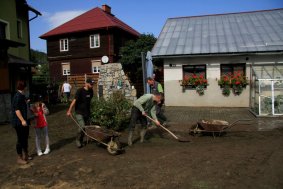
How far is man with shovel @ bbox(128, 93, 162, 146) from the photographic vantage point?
7.75 m

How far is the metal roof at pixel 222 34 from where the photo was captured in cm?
1509

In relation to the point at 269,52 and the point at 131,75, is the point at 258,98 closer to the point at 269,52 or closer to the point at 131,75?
the point at 269,52

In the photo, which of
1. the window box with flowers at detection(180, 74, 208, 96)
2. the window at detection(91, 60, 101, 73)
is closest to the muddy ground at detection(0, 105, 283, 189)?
the window box with flowers at detection(180, 74, 208, 96)

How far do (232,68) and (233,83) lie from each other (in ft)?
3.37

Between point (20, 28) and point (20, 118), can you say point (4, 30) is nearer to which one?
point (20, 28)

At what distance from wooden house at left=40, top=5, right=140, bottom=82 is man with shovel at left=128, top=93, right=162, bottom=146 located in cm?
2187

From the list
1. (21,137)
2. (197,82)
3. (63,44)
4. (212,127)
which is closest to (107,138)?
(21,137)

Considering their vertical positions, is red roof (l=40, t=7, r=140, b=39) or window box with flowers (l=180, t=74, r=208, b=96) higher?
red roof (l=40, t=7, r=140, b=39)

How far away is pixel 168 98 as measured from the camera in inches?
626

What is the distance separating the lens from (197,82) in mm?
15211

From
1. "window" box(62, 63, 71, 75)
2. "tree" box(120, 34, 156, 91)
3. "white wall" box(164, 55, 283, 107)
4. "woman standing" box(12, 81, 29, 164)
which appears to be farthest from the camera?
"window" box(62, 63, 71, 75)

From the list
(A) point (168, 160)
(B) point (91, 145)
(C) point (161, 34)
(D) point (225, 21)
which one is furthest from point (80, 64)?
(A) point (168, 160)

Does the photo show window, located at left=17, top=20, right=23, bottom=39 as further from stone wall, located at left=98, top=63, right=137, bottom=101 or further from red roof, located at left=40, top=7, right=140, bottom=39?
red roof, located at left=40, top=7, right=140, bottom=39

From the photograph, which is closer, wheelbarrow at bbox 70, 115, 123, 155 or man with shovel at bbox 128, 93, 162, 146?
wheelbarrow at bbox 70, 115, 123, 155
